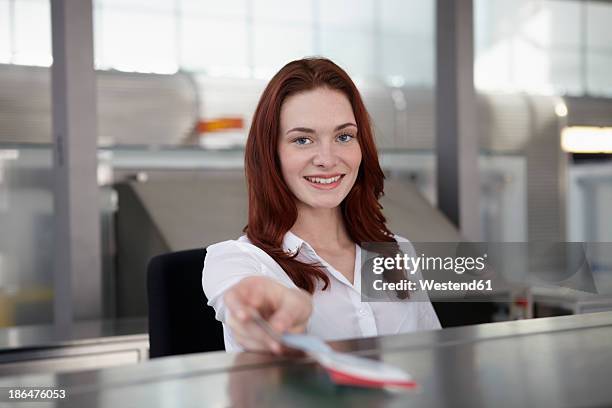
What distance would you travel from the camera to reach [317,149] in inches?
53.2

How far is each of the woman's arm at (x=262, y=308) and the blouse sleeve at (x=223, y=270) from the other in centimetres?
33

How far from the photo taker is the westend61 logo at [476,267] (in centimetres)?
97

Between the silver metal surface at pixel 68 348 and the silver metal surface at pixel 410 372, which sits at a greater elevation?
the silver metal surface at pixel 410 372

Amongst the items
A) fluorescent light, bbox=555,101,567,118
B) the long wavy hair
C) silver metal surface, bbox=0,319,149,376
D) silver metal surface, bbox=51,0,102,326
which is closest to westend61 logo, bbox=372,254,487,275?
the long wavy hair

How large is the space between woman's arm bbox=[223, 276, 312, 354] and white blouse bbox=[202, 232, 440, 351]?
448mm

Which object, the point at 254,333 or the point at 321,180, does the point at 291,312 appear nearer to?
the point at 254,333

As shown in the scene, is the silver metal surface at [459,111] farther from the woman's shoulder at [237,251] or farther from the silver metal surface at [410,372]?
the silver metal surface at [410,372]

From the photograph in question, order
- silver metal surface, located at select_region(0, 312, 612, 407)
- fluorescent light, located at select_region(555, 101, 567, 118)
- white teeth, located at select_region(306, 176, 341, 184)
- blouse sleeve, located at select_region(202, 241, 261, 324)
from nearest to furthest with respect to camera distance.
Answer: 1. silver metal surface, located at select_region(0, 312, 612, 407)
2. blouse sleeve, located at select_region(202, 241, 261, 324)
3. white teeth, located at select_region(306, 176, 341, 184)
4. fluorescent light, located at select_region(555, 101, 567, 118)

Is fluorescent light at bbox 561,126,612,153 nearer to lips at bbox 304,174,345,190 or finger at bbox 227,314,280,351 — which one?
lips at bbox 304,174,345,190

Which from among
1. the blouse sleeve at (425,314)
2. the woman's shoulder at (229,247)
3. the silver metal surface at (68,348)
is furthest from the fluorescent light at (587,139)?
the woman's shoulder at (229,247)

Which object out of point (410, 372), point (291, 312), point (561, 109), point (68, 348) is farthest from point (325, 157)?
point (561, 109)

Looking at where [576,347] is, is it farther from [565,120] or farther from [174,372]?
[565,120]

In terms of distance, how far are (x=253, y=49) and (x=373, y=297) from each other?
126 inches

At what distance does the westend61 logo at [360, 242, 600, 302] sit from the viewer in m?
0.97
